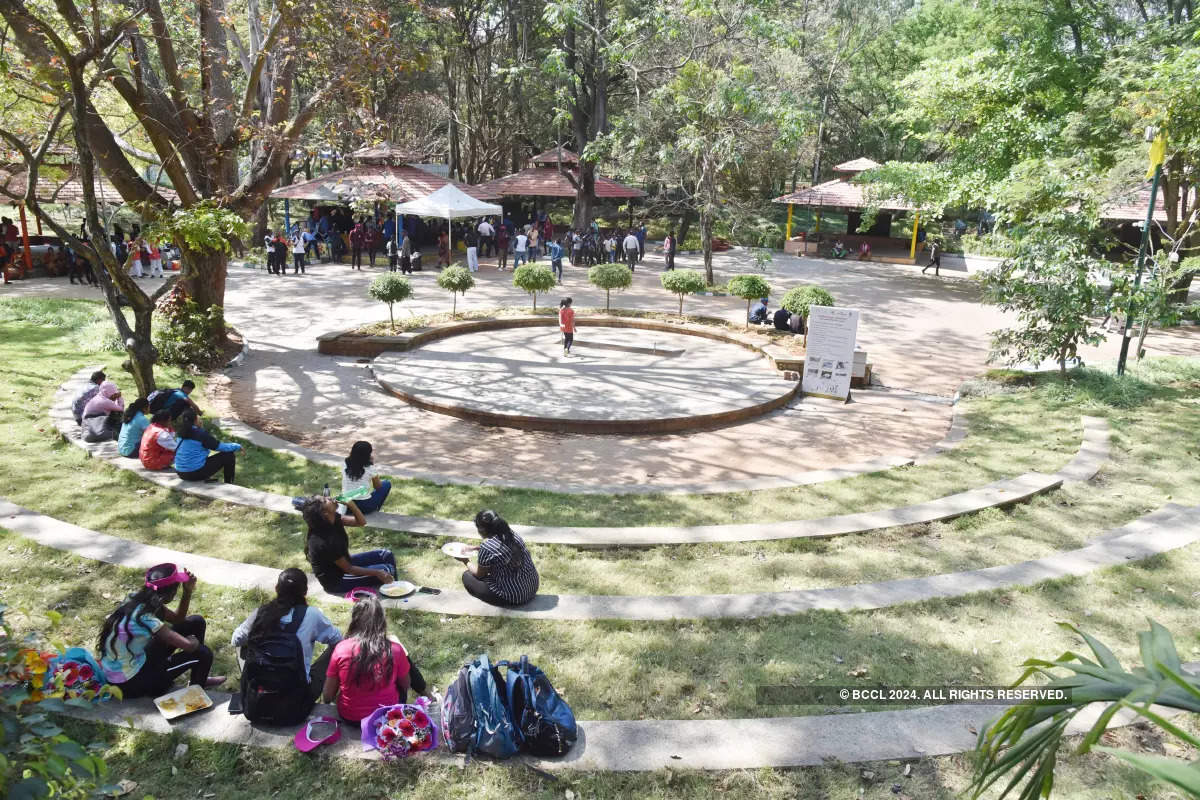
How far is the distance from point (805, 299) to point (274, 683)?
1327 cm

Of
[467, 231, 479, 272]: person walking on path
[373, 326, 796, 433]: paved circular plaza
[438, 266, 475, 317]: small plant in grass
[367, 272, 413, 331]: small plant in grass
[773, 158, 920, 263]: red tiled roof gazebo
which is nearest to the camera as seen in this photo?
[373, 326, 796, 433]: paved circular plaza

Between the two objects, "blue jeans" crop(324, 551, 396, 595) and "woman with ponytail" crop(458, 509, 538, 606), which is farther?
"blue jeans" crop(324, 551, 396, 595)

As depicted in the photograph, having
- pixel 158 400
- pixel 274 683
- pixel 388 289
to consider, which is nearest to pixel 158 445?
pixel 158 400

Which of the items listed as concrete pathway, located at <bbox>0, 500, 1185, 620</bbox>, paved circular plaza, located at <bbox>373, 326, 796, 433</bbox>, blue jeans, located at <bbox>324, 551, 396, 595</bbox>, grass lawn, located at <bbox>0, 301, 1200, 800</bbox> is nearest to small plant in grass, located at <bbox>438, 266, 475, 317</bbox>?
paved circular plaza, located at <bbox>373, 326, 796, 433</bbox>

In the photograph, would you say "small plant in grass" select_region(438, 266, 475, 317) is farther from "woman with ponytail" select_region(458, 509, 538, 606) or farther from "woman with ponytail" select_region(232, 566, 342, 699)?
"woman with ponytail" select_region(232, 566, 342, 699)

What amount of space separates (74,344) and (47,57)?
4.96 m

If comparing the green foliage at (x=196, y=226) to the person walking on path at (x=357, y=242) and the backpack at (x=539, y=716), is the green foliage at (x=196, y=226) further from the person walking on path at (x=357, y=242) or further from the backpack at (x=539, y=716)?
the person walking on path at (x=357, y=242)

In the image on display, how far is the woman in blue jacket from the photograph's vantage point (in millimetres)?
8359

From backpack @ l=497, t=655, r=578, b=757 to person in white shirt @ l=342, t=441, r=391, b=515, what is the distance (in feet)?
11.9

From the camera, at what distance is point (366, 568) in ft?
20.4

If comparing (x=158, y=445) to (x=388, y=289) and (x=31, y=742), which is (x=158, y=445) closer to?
(x=31, y=742)

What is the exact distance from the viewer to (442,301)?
2038 cm

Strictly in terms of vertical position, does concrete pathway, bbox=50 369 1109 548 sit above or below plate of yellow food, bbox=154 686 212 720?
above

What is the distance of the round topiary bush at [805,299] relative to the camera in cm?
1585
